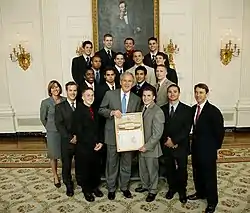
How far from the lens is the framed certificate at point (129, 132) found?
527 centimetres

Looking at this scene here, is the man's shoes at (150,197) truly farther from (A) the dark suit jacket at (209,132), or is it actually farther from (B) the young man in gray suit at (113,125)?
(A) the dark suit jacket at (209,132)

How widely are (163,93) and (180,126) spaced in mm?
671

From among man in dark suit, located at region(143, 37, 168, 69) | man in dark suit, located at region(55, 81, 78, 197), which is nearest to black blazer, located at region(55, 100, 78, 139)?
man in dark suit, located at region(55, 81, 78, 197)

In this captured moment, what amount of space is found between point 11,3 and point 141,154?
5.22 m

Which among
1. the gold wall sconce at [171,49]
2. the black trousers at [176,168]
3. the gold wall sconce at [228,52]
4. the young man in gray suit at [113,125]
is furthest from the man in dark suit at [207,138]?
the gold wall sconce at [228,52]

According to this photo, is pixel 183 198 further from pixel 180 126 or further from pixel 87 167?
pixel 87 167

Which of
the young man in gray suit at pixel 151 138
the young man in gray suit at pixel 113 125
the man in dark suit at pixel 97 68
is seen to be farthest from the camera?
the man in dark suit at pixel 97 68

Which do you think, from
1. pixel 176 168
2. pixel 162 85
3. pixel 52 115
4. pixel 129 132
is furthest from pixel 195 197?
pixel 52 115

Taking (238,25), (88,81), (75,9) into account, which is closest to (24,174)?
(88,81)

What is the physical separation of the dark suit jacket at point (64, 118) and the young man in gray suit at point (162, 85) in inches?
52.3

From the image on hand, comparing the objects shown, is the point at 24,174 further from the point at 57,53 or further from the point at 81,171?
the point at 57,53

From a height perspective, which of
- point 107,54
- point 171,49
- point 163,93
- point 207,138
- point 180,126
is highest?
point 171,49

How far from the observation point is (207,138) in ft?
16.3

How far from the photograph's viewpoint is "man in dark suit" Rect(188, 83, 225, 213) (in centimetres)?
489
